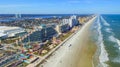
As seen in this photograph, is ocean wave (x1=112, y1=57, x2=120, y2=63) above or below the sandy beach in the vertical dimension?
above

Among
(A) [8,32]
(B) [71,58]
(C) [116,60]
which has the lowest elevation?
(B) [71,58]

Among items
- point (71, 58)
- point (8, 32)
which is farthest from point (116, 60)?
point (8, 32)

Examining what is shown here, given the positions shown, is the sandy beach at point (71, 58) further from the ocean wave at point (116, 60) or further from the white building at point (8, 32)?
the white building at point (8, 32)

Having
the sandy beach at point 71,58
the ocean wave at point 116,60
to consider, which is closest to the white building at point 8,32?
the sandy beach at point 71,58

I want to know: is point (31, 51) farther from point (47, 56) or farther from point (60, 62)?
point (60, 62)

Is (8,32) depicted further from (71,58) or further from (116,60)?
(116,60)

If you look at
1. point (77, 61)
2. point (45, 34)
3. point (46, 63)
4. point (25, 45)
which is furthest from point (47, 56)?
point (45, 34)

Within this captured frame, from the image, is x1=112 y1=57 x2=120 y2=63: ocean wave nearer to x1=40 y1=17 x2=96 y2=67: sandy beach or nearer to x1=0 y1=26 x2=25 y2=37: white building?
x1=40 y1=17 x2=96 y2=67: sandy beach

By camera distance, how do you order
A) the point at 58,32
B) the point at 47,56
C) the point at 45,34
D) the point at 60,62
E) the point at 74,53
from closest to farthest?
the point at 60,62 < the point at 47,56 < the point at 74,53 < the point at 45,34 < the point at 58,32

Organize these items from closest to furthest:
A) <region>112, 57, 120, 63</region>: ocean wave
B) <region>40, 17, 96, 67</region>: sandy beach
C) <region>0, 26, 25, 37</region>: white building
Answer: <region>40, 17, 96, 67</region>: sandy beach
<region>112, 57, 120, 63</region>: ocean wave
<region>0, 26, 25, 37</region>: white building

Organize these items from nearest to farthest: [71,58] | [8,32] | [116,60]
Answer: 1. [116,60]
2. [71,58]
3. [8,32]

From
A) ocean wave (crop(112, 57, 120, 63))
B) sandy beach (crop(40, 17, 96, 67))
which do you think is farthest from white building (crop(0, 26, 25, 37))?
ocean wave (crop(112, 57, 120, 63))
